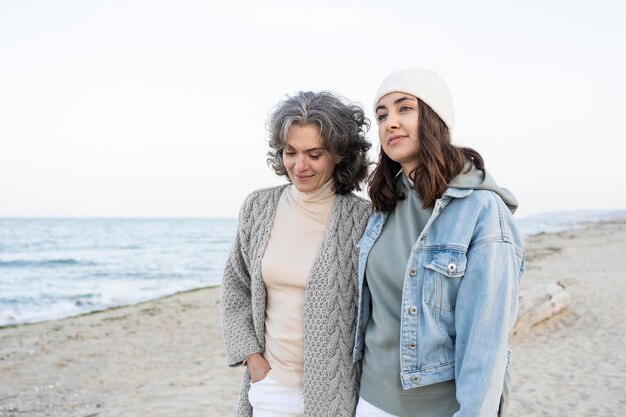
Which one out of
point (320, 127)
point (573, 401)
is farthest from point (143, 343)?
point (320, 127)

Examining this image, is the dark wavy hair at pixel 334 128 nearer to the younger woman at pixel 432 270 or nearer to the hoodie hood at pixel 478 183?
the younger woman at pixel 432 270

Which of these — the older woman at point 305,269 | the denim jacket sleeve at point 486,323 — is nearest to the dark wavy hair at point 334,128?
the older woman at point 305,269

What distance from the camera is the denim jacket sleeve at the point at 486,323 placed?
61.7 inches

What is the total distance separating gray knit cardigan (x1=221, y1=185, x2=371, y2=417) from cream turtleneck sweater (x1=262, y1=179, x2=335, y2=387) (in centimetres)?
4

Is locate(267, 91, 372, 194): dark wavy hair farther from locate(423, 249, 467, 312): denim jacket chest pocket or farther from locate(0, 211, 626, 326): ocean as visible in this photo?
locate(0, 211, 626, 326): ocean

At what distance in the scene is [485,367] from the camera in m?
1.57

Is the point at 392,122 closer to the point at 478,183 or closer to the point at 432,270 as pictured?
the point at 478,183

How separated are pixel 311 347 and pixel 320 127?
0.90 meters

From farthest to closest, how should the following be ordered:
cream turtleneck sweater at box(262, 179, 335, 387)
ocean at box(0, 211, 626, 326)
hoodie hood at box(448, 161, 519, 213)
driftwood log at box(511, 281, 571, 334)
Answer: ocean at box(0, 211, 626, 326)
driftwood log at box(511, 281, 571, 334)
cream turtleneck sweater at box(262, 179, 335, 387)
hoodie hood at box(448, 161, 519, 213)

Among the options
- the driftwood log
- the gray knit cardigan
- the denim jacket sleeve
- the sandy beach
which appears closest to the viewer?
the denim jacket sleeve

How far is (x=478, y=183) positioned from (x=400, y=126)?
13.3 inches

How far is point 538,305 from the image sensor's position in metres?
7.82

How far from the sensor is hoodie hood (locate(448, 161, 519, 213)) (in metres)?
1.71

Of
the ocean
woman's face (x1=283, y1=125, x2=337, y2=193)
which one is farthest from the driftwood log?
the ocean
